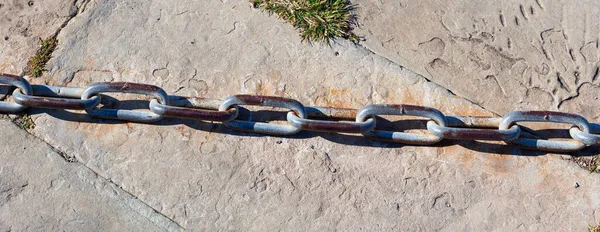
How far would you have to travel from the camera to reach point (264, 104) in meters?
3.19

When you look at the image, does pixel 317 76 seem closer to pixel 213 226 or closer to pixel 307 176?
pixel 307 176

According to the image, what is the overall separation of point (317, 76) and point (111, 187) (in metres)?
1.21

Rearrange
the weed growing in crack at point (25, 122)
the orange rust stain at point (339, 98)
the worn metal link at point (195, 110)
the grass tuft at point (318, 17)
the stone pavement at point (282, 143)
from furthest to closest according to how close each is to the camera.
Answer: the grass tuft at point (318, 17) → the orange rust stain at point (339, 98) → the weed growing in crack at point (25, 122) → the stone pavement at point (282, 143) → the worn metal link at point (195, 110)

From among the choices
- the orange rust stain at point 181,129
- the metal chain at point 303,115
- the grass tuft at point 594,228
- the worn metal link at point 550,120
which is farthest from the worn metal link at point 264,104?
the grass tuft at point 594,228

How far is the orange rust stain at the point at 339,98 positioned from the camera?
3.50 m

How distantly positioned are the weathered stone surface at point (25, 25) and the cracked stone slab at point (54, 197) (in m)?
0.49

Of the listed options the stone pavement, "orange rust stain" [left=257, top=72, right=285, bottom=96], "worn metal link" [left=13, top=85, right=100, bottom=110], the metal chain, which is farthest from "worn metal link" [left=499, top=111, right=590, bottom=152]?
"worn metal link" [left=13, top=85, right=100, bottom=110]

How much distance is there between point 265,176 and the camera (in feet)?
10.9

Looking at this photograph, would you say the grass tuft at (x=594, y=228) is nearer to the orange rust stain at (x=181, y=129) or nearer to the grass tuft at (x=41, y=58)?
the orange rust stain at (x=181, y=129)

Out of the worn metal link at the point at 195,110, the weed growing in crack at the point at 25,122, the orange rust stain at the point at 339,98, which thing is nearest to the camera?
the worn metal link at the point at 195,110

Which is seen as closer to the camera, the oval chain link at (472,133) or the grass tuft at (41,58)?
the oval chain link at (472,133)

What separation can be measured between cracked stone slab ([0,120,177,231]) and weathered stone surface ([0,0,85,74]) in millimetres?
490

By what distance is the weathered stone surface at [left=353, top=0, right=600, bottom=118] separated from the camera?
3562 mm

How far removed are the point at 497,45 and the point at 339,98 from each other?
0.95m
